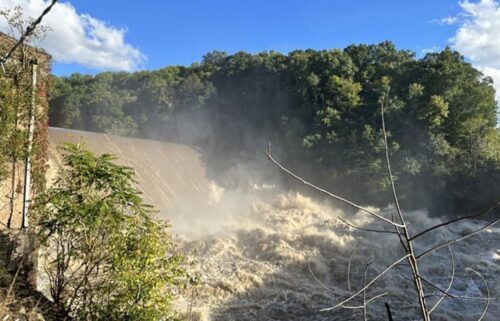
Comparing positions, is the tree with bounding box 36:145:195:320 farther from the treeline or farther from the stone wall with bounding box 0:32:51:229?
the treeline

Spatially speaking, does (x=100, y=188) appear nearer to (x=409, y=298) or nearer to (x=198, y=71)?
(x=409, y=298)

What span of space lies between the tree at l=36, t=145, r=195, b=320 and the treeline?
32.0ft

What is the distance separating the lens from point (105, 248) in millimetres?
5254

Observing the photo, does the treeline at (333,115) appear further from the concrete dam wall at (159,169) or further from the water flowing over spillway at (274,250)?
the concrete dam wall at (159,169)

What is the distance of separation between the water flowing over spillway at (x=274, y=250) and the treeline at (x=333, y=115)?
1.96m

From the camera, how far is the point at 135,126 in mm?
25266

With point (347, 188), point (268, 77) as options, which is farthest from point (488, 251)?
point (268, 77)

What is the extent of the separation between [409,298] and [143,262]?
6.85 meters

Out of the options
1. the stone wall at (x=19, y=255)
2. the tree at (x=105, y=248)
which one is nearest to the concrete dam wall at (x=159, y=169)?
the stone wall at (x=19, y=255)

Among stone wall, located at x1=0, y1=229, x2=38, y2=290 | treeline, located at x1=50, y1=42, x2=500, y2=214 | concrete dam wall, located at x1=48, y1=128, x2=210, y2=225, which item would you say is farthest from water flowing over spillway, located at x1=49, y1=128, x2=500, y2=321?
stone wall, located at x1=0, y1=229, x2=38, y2=290

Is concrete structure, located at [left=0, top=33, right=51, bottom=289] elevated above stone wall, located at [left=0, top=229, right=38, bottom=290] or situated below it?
above

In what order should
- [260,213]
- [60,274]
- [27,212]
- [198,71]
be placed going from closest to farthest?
A: [60,274]
[27,212]
[260,213]
[198,71]

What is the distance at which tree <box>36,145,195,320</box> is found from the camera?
16.5ft

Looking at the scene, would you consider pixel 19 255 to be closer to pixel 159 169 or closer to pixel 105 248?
pixel 105 248
